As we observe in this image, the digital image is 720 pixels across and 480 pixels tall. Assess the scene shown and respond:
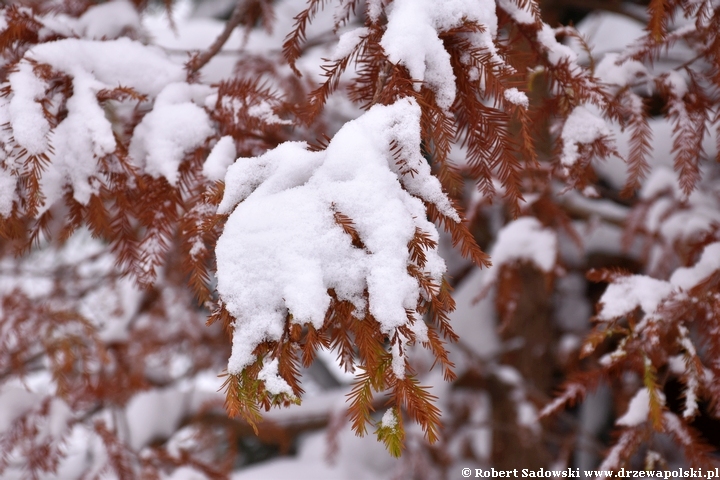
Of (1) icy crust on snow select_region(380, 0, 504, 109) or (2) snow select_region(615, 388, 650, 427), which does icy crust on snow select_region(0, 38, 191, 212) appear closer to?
(1) icy crust on snow select_region(380, 0, 504, 109)

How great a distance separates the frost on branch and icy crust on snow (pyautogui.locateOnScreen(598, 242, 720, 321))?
62 centimetres

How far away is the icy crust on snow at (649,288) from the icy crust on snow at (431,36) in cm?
66

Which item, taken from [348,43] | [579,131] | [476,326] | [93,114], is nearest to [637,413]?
[579,131]

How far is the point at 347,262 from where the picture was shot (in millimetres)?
671

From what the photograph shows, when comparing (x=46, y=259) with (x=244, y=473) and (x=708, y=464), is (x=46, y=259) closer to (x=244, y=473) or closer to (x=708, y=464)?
(x=244, y=473)

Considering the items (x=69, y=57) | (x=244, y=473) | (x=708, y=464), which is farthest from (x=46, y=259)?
(x=708, y=464)

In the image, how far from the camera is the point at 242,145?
1.12 metres

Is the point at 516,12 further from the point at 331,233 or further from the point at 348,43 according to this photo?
the point at 331,233

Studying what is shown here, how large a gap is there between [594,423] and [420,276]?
3.42m

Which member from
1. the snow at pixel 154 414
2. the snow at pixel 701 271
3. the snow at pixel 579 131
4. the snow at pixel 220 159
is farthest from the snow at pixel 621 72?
the snow at pixel 154 414

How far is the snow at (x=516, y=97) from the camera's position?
2.72 feet

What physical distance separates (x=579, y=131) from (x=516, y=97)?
30cm

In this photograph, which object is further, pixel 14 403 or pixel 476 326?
pixel 476 326

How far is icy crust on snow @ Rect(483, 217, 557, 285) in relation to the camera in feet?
6.34
